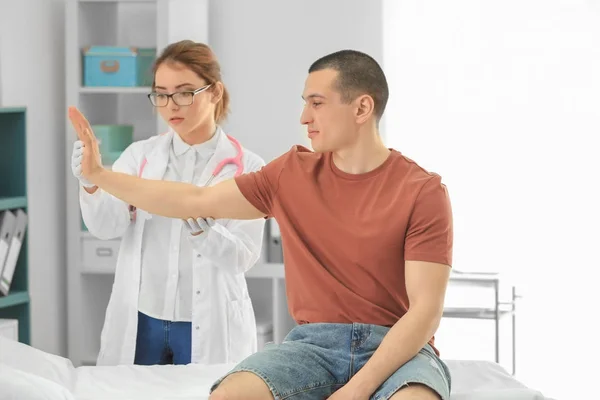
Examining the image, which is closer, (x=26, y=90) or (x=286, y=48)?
(x=26, y=90)

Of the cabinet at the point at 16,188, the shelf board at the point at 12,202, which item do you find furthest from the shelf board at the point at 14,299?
the shelf board at the point at 12,202

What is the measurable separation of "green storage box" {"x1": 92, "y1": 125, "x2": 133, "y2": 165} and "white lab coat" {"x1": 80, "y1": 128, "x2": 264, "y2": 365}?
4.33 feet

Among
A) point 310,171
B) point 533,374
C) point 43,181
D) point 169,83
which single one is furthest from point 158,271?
point 533,374

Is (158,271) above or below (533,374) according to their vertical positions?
above

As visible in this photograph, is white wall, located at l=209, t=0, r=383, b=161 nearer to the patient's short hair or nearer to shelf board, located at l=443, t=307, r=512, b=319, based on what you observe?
shelf board, located at l=443, t=307, r=512, b=319

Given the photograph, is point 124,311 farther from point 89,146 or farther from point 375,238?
point 375,238

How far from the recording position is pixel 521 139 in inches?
177

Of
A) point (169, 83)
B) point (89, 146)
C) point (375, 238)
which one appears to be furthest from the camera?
point (169, 83)

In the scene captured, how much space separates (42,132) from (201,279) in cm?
168

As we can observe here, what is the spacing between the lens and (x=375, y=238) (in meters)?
2.02

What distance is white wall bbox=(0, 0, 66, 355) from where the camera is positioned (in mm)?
4043

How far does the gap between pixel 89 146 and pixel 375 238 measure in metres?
A: 0.68

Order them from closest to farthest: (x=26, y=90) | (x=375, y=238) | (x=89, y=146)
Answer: (x=375, y=238) < (x=89, y=146) < (x=26, y=90)

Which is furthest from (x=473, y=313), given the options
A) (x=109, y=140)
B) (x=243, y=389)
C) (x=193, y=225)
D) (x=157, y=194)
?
(x=243, y=389)
